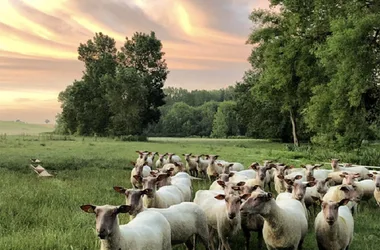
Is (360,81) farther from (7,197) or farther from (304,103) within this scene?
(7,197)

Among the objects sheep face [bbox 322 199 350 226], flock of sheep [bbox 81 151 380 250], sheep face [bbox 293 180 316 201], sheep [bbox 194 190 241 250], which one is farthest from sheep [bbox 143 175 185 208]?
sheep face [bbox 322 199 350 226]

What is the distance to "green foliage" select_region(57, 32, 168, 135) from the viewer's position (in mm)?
66875

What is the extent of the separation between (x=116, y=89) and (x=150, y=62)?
27.6 ft

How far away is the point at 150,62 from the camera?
72562 mm

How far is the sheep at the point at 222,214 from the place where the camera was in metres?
8.30

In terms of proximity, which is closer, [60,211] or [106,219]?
[106,219]

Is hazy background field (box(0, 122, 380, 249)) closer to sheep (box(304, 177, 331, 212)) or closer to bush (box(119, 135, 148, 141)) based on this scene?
sheep (box(304, 177, 331, 212))

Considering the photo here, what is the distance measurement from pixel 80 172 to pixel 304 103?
27.6 meters

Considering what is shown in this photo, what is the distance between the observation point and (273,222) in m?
8.07

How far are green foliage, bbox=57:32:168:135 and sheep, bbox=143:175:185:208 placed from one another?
184 feet

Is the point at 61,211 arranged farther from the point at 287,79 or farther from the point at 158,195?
the point at 287,79

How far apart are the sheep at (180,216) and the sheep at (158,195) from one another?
0.91m

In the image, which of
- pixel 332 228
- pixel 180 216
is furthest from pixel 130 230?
pixel 332 228

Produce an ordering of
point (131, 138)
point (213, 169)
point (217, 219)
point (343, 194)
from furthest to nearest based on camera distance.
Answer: point (131, 138), point (213, 169), point (343, 194), point (217, 219)
